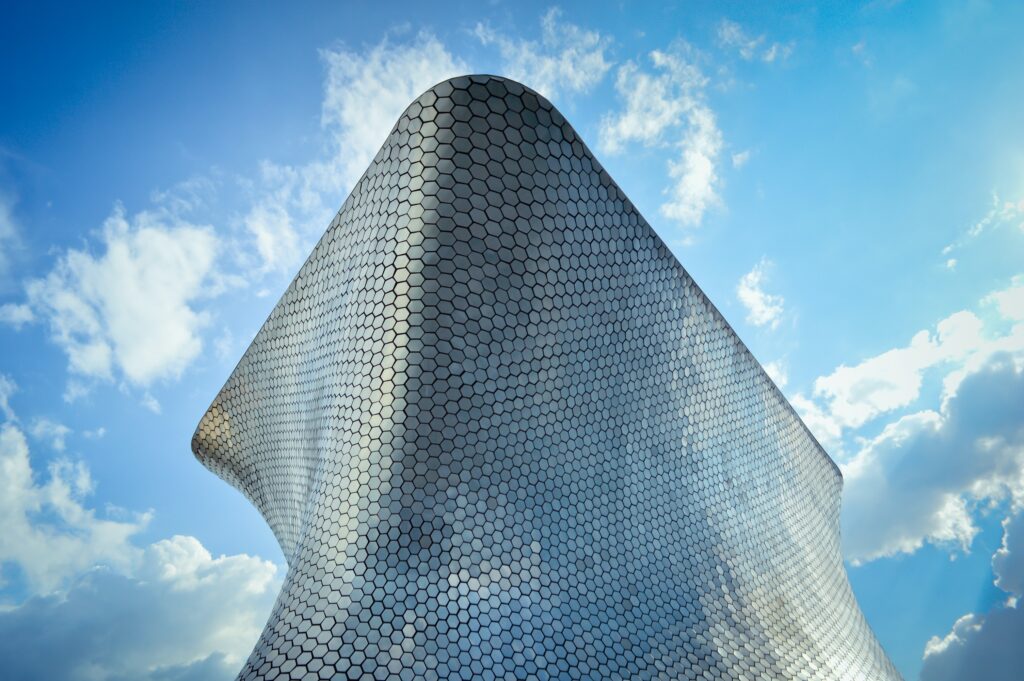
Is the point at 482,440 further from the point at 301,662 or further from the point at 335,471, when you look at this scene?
the point at 301,662

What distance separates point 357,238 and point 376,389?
1393 mm

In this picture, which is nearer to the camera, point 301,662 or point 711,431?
point 301,662

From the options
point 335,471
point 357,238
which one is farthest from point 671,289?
point 335,471

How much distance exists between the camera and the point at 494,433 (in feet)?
15.3

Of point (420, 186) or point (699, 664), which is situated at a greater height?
point (420, 186)

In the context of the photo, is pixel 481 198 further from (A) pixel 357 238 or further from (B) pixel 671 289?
(B) pixel 671 289

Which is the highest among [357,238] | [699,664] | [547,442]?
[357,238]

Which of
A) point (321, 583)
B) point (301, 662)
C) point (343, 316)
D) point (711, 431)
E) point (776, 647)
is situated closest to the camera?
point (301, 662)

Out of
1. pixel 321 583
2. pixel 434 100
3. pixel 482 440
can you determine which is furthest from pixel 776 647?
pixel 434 100

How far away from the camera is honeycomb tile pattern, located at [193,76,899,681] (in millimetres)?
4195

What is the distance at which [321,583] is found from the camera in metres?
4.36

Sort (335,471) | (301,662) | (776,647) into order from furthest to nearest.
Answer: (776,647), (335,471), (301,662)

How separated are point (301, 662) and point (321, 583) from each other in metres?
0.58

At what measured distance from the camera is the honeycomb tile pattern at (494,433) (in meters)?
4.20
